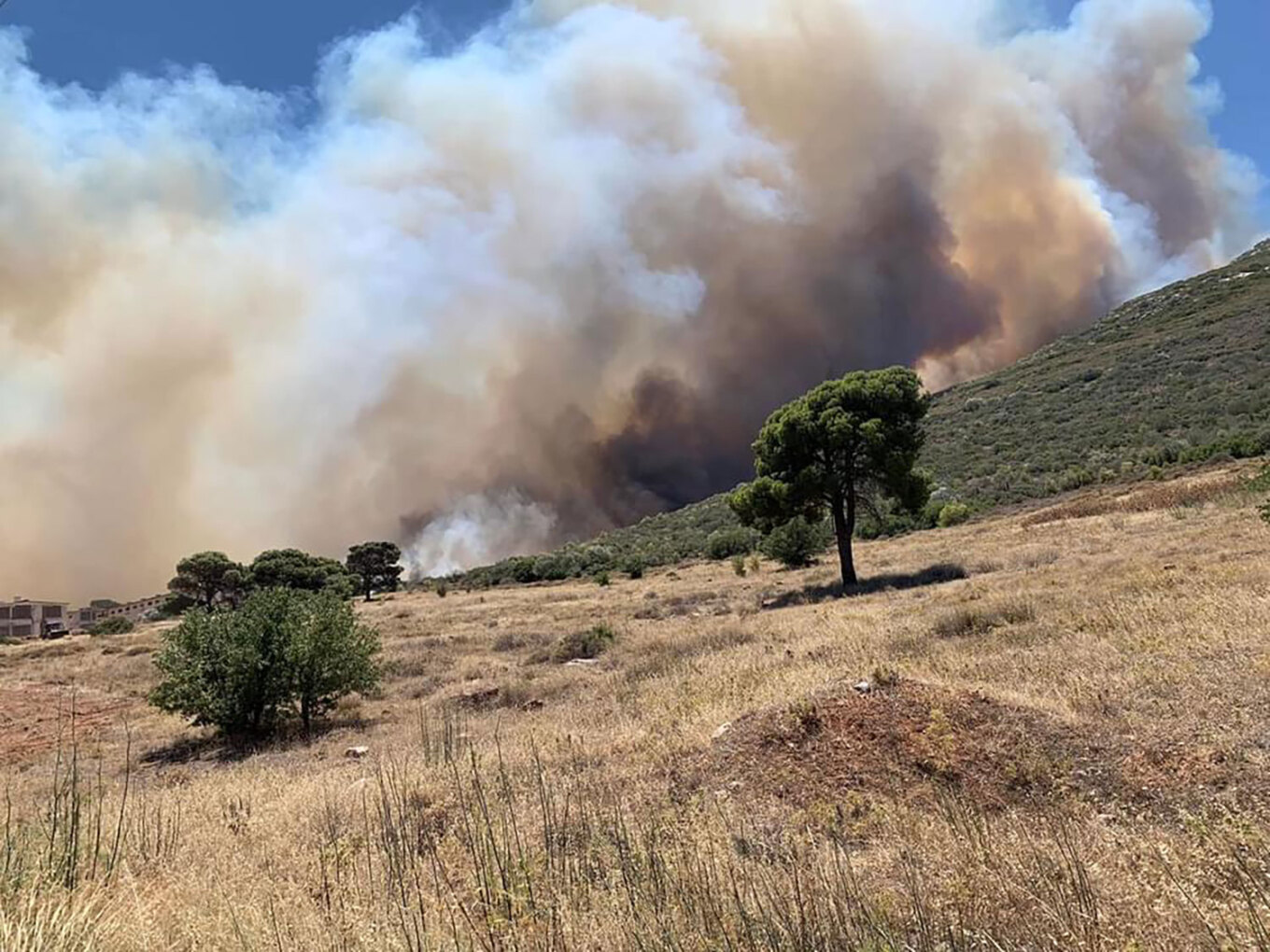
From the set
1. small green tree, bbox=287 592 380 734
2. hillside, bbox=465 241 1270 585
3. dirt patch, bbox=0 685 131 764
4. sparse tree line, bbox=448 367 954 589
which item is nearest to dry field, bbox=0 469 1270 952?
dirt patch, bbox=0 685 131 764

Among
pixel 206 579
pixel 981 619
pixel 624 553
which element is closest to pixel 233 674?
pixel 981 619

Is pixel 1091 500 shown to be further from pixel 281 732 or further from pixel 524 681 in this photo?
pixel 281 732

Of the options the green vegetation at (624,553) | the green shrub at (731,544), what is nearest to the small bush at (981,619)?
the green vegetation at (624,553)

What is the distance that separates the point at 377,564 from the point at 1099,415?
71644 millimetres

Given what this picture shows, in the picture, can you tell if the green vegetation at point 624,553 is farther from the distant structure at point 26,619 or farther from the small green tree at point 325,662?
the distant structure at point 26,619

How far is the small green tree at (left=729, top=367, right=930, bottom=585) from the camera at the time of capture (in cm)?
2725

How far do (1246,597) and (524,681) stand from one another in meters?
12.9

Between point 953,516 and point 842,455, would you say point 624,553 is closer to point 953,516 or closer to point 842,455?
point 953,516

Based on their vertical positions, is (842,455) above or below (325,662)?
above

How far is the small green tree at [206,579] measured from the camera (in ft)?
240

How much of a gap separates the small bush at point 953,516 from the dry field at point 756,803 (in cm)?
2921

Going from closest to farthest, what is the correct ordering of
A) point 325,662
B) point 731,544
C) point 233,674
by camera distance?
1. point 233,674
2. point 325,662
3. point 731,544

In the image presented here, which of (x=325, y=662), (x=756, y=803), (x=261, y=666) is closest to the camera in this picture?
(x=756, y=803)

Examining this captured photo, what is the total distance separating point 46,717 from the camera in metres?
19.2
